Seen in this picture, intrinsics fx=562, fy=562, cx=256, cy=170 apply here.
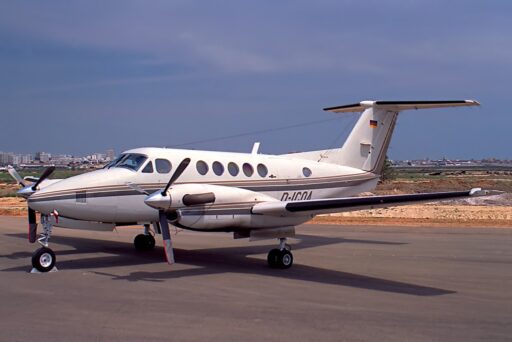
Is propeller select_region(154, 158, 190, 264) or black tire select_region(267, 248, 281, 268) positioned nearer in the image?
propeller select_region(154, 158, 190, 264)

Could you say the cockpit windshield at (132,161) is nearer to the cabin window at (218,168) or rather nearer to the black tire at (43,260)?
the cabin window at (218,168)

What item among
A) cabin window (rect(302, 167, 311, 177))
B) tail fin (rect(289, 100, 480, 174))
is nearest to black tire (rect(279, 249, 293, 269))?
cabin window (rect(302, 167, 311, 177))

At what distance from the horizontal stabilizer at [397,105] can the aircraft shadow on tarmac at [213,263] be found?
14.1 ft

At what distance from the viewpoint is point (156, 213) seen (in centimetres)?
1353

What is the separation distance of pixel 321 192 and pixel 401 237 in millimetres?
4429

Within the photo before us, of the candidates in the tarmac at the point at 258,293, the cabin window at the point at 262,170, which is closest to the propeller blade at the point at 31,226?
the tarmac at the point at 258,293

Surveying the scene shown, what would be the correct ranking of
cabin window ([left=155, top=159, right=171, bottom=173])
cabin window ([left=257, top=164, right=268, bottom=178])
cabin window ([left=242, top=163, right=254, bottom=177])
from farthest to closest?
cabin window ([left=257, top=164, right=268, bottom=178])
cabin window ([left=242, top=163, right=254, bottom=177])
cabin window ([left=155, top=159, right=171, bottom=173])

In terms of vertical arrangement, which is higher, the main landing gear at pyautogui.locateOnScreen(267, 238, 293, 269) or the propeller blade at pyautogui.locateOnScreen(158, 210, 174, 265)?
the propeller blade at pyautogui.locateOnScreen(158, 210, 174, 265)

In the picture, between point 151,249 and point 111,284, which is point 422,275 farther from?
point 151,249

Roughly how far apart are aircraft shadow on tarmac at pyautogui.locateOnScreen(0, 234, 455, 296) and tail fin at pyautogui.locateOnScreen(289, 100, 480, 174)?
102 inches

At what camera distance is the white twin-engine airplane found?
11922mm

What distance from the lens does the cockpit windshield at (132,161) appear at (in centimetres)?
1327

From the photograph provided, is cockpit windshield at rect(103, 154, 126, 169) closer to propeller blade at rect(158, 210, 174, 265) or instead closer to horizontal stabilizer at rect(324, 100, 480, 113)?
propeller blade at rect(158, 210, 174, 265)

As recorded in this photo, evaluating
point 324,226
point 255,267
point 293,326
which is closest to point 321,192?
point 255,267
